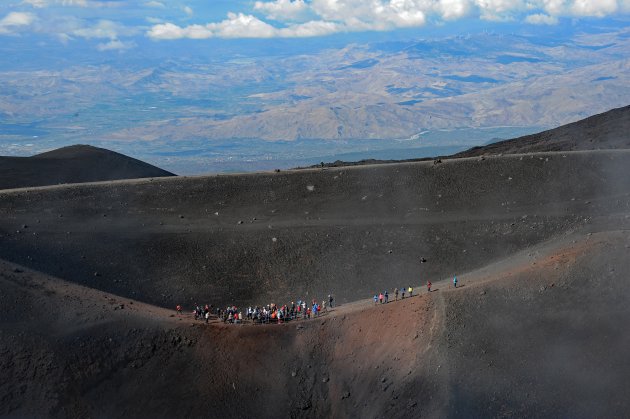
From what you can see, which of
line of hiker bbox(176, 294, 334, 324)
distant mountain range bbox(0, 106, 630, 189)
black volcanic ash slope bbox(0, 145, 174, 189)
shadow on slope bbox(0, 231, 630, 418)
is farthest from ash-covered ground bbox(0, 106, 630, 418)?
black volcanic ash slope bbox(0, 145, 174, 189)

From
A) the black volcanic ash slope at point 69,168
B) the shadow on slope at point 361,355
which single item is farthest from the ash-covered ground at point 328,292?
the black volcanic ash slope at point 69,168

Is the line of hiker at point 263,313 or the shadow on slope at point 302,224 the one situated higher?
the shadow on slope at point 302,224

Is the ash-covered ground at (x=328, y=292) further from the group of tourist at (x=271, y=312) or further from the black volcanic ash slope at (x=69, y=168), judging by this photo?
the black volcanic ash slope at (x=69, y=168)

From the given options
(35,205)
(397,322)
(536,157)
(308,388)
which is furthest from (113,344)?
(536,157)

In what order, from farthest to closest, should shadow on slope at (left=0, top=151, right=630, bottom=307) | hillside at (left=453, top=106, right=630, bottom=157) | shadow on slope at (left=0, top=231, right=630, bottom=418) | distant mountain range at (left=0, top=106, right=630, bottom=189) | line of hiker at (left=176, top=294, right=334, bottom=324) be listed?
1. distant mountain range at (left=0, top=106, right=630, bottom=189)
2. hillside at (left=453, top=106, right=630, bottom=157)
3. shadow on slope at (left=0, top=151, right=630, bottom=307)
4. line of hiker at (left=176, top=294, right=334, bottom=324)
5. shadow on slope at (left=0, top=231, right=630, bottom=418)

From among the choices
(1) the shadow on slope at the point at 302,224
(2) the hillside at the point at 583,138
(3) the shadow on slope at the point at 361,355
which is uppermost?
(2) the hillside at the point at 583,138

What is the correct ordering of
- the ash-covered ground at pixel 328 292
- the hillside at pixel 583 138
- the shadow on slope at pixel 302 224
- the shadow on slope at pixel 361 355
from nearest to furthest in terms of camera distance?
the shadow on slope at pixel 361 355 < the ash-covered ground at pixel 328 292 < the shadow on slope at pixel 302 224 < the hillside at pixel 583 138

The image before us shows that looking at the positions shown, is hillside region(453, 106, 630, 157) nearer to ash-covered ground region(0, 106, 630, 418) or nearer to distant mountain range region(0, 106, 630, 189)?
distant mountain range region(0, 106, 630, 189)

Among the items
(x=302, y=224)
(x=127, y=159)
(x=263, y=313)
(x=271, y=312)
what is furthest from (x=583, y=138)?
(x=127, y=159)

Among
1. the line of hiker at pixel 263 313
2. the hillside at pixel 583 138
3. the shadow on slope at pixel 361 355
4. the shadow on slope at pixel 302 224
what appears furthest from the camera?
the hillside at pixel 583 138
